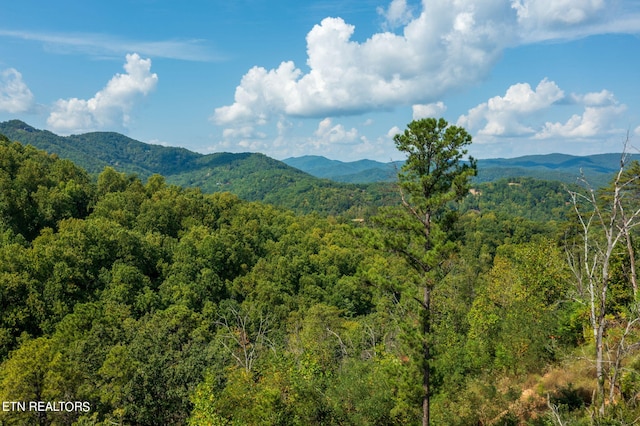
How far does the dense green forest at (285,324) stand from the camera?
664 inches

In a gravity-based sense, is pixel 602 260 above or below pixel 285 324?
above

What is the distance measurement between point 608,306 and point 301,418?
59.4ft

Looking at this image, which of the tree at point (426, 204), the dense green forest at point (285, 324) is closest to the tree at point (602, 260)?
the dense green forest at point (285, 324)

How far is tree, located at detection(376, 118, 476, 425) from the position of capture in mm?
15273

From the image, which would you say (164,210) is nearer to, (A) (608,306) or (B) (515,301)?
(B) (515,301)

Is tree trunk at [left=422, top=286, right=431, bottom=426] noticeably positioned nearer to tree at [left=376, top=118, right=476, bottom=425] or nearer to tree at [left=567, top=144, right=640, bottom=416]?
tree at [left=376, top=118, right=476, bottom=425]

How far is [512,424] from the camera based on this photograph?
18547 mm

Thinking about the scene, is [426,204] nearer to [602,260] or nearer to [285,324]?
[602,260]

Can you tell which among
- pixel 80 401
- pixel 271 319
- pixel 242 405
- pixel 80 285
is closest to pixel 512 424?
pixel 242 405

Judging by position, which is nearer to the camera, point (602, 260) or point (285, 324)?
point (602, 260)

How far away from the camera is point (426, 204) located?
15398 mm

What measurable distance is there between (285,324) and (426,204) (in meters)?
34.5

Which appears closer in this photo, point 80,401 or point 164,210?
point 80,401

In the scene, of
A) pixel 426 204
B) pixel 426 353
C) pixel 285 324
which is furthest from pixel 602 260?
pixel 285 324
